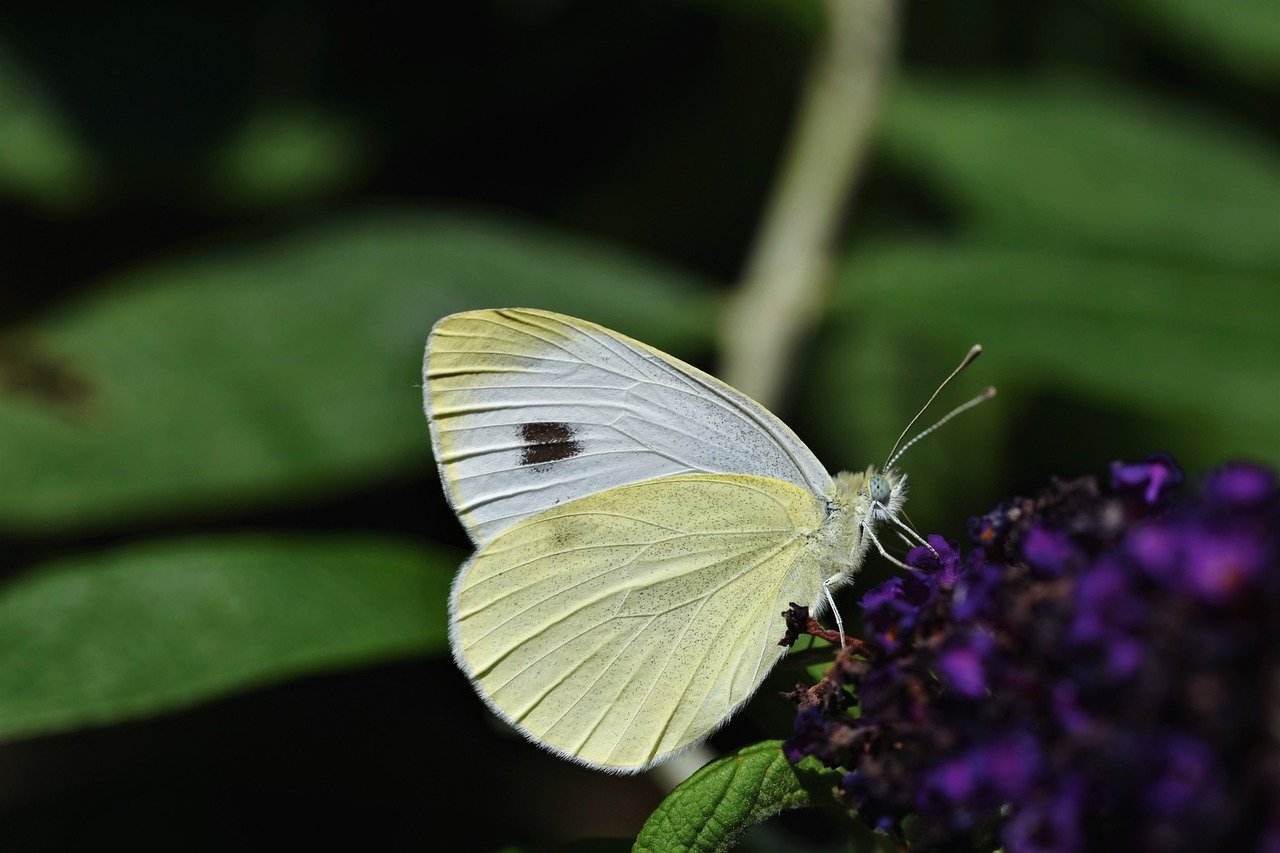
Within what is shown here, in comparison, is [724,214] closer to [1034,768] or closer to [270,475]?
[270,475]

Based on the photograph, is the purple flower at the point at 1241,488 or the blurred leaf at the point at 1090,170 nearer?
the purple flower at the point at 1241,488

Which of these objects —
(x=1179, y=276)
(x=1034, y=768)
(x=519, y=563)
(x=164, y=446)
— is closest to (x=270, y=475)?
(x=164, y=446)

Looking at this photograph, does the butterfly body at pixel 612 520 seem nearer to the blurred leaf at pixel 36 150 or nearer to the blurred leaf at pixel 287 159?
the blurred leaf at pixel 287 159

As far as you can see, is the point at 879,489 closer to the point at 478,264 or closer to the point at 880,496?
the point at 880,496

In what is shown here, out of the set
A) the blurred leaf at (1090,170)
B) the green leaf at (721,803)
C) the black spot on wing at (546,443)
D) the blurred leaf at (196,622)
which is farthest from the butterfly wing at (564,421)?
the blurred leaf at (1090,170)

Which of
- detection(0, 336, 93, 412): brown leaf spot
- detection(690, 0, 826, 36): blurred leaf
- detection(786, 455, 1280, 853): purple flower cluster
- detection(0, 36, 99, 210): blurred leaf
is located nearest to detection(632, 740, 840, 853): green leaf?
detection(786, 455, 1280, 853): purple flower cluster

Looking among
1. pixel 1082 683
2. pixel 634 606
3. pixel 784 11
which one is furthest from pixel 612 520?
pixel 784 11
